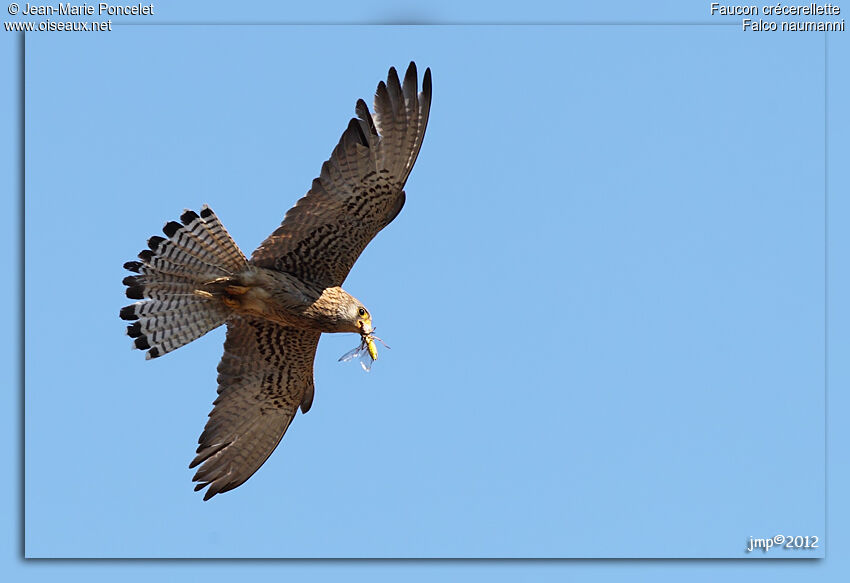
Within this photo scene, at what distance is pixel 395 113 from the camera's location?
13375mm

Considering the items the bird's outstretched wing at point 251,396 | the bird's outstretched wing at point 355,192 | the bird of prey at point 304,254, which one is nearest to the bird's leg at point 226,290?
the bird of prey at point 304,254

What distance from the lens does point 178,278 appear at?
13.6 metres

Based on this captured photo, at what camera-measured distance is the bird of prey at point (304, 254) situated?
13.4 meters

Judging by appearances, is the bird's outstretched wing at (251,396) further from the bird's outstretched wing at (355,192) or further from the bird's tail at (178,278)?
the bird's outstretched wing at (355,192)

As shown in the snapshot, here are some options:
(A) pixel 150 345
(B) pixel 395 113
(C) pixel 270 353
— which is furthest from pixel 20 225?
(B) pixel 395 113

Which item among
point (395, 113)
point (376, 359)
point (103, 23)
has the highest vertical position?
point (103, 23)

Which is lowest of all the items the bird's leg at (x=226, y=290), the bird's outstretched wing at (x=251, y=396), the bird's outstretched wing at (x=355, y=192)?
the bird's outstretched wing at (x=251, y=396)

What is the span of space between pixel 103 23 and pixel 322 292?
10.2 ft

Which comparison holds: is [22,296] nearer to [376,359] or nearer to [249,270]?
[249,270]

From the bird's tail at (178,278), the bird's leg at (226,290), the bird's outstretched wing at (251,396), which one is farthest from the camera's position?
the bird's outstretched wing at (251,396)

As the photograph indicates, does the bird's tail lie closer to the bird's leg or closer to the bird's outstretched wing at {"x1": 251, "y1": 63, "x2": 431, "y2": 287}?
the bird's leg

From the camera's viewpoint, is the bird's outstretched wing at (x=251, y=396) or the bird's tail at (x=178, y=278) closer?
the bird's tail at (x=178, y=278)

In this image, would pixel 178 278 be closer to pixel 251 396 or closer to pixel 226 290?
pixel 226 290

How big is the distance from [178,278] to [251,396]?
5.20ft
